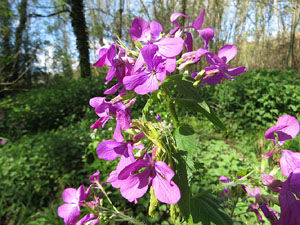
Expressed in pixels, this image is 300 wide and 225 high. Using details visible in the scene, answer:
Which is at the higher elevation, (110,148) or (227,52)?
(227,52)

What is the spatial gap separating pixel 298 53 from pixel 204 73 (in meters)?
7.80

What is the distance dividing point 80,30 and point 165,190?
7713 mm

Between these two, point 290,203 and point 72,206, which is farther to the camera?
point 72,206

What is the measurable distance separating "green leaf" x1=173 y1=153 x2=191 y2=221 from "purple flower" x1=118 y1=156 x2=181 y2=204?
0.06 metres

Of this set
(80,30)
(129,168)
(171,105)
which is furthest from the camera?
(80,30)

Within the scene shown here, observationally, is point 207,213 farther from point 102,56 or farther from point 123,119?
point 102,56

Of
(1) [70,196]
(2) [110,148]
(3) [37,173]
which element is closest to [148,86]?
(2) [110,148]

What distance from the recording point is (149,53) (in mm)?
479

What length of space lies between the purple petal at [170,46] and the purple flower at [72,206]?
0.62 meters

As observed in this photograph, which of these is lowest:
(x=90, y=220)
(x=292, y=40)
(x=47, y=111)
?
(x=47, y=111)

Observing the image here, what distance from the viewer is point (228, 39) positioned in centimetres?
664

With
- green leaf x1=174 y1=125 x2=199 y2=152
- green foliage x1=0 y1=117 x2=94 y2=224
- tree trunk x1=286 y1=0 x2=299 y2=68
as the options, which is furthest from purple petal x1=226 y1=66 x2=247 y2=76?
tree trunk x1=286 y1=0 x2=299 y2=68

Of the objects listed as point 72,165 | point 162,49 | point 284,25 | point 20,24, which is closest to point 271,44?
point 284,25

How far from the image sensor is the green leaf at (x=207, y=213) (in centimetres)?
67
